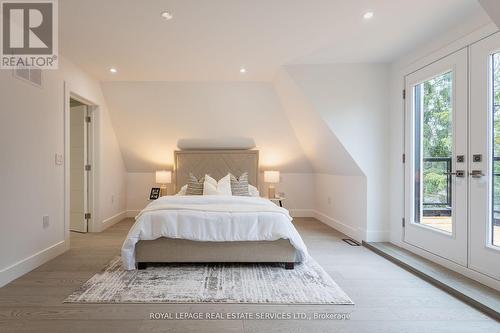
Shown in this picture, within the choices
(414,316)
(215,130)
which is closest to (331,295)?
(414,316)

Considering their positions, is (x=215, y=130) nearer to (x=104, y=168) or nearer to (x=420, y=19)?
(x=104, y=168)

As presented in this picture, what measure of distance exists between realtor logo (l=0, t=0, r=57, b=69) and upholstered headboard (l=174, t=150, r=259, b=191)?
2.70 metres

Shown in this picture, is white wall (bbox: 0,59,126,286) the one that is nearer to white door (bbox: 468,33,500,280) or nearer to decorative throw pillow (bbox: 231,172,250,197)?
decorative throw pillow (bbox: 231,172,250,197)

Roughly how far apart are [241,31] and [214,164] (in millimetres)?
2857

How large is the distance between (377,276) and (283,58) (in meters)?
2.78

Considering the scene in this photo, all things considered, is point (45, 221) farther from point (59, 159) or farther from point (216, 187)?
point (216, 187)

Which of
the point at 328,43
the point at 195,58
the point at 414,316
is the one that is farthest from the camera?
the point at 195,58

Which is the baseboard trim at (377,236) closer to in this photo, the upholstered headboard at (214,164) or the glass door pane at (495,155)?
the glass door pane at (495,155)

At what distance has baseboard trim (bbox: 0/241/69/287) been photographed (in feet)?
8.38

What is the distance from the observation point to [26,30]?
9.13 ft

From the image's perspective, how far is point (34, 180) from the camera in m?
2.96

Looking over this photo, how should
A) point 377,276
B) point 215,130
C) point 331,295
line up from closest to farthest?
1. point 331,295
2. point 377,276
3. point 215,130

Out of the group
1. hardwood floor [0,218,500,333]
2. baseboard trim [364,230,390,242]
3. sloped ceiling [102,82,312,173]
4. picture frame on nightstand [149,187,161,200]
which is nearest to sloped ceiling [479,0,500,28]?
hardwood floor [0,218,500,333]

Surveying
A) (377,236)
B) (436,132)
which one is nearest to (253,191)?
(377,236)
